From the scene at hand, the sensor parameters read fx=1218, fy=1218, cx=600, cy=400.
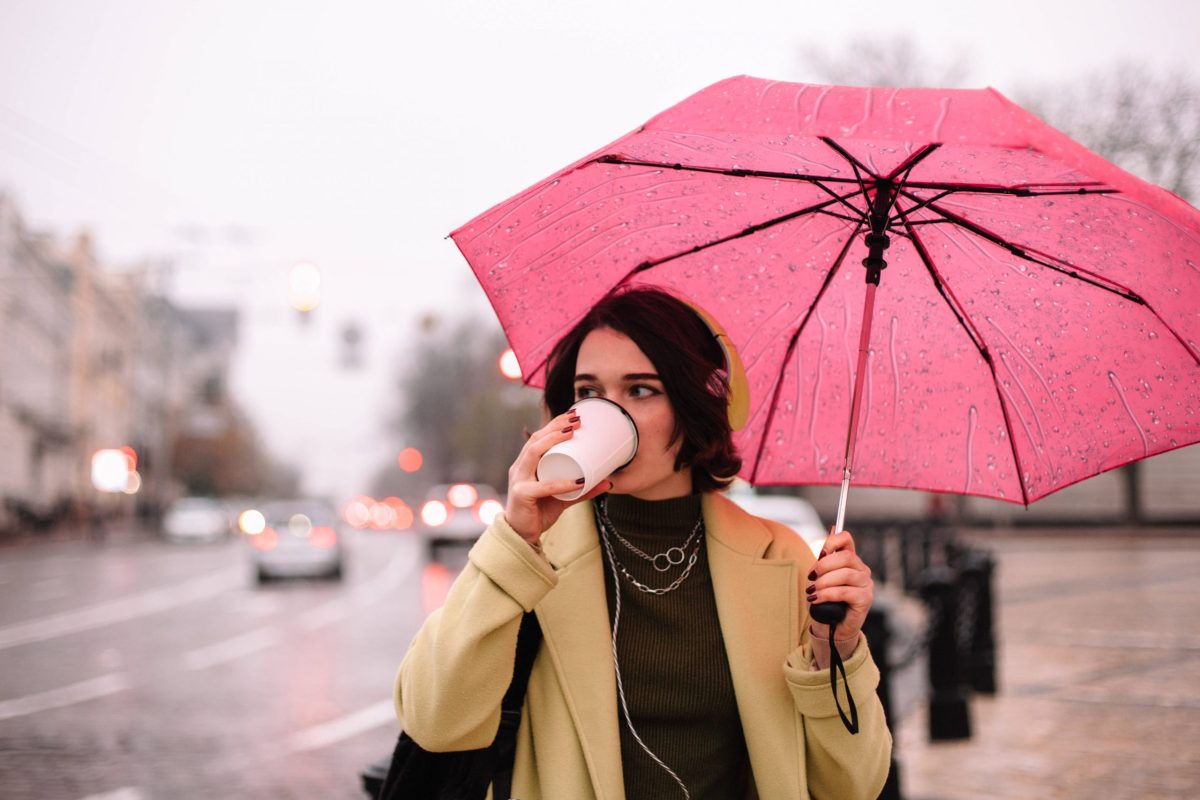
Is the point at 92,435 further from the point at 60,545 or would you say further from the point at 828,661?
the point at 828,661

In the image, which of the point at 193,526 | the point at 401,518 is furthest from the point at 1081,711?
the point at 401,518

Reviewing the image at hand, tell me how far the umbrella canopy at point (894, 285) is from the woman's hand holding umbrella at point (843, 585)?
61cm

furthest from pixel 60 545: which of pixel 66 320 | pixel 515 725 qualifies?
pixel 515 725

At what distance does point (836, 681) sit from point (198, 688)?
9.50 m

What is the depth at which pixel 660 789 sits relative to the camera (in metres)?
2.22

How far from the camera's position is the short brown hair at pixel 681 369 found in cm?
234

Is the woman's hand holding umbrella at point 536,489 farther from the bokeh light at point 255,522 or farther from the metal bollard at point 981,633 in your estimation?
the bokeh light at point 255,522

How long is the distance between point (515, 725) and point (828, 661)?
23.1 inches

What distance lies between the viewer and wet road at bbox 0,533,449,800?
7.29 meters

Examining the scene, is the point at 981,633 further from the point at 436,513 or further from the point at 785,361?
the point at 436,513

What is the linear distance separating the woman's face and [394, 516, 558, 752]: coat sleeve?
28cm

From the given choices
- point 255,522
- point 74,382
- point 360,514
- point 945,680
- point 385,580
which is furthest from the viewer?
point 360,514

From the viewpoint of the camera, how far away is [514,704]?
2246mm

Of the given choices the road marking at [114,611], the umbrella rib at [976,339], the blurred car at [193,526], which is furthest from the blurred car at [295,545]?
the blurred car at [193,526]
